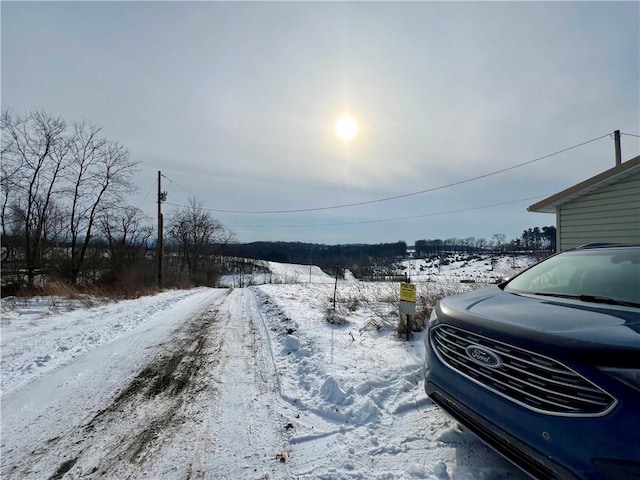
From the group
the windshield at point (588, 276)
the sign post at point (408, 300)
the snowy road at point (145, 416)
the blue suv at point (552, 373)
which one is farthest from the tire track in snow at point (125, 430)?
the windshield at point (588, 276)

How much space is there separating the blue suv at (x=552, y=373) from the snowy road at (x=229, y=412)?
60cm

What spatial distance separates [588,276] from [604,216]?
678 centimetres

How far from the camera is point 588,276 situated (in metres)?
2.80

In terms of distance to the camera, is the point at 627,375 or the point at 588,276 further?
the point at 588,276

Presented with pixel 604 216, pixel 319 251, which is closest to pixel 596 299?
pixel 604 216

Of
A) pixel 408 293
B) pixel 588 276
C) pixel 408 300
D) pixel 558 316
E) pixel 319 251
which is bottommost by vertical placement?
pixel 408 300

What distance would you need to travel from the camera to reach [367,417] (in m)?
2.97

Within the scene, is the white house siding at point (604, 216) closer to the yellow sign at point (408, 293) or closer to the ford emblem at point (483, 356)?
the yellow sign at point (408, 293)

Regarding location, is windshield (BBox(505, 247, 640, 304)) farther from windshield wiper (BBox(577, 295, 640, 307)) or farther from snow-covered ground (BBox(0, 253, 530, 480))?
snow-covered ground (BBox(0, 253, 530, 480))

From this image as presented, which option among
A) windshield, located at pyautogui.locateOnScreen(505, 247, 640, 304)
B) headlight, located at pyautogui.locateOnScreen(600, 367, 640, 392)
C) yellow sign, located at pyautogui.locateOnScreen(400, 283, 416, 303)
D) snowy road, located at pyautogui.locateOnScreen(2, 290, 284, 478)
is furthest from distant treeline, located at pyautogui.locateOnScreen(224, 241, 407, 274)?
headlight, located at pyautogui.locateOnScreen(600, 367, 640, 392)

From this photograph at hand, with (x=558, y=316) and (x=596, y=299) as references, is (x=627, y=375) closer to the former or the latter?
(x=558, y=316)

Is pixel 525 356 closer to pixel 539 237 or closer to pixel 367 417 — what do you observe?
pixel 367 417

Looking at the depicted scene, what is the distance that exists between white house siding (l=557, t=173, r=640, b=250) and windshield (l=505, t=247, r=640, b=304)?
5697 mm

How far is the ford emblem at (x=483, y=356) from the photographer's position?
191 centimetres
